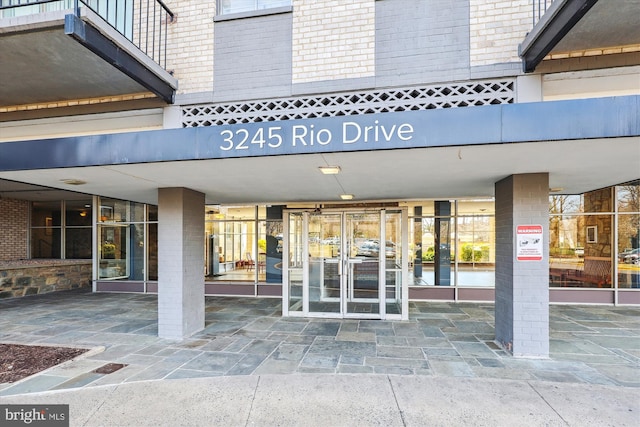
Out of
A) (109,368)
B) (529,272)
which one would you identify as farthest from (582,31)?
(109,368)

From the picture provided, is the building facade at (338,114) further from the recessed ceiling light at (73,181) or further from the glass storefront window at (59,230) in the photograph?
the glass storefront window at (59,230)

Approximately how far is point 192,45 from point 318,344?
5.09 meters

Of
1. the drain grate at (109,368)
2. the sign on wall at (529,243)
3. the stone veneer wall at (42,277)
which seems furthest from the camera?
the stone veneer wall at (42,277)

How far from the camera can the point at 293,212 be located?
7.71 metres

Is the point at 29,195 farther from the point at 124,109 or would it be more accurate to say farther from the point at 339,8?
the point at 339,8

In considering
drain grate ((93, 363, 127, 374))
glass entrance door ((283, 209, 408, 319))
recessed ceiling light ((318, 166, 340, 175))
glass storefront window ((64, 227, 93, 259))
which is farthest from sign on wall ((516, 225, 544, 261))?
glass storefront window ((64, 227, 93, 259))

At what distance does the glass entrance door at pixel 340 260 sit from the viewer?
7.48m

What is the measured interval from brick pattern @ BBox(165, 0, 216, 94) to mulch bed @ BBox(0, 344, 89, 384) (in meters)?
4.24

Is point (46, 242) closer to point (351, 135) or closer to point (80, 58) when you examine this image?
point (80, 58)

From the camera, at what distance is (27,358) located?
5.00m

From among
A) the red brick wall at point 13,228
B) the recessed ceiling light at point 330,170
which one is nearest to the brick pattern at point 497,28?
the recessed ceiling light at point 330,170

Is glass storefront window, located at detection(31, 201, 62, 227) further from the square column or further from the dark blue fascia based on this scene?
the dark blue fascia

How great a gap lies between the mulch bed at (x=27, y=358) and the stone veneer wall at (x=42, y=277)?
18.5 ft

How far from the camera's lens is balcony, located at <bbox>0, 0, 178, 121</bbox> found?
Answer: 3930mm
